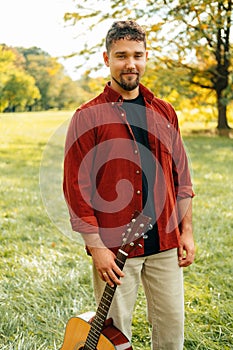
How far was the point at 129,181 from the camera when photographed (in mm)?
1807

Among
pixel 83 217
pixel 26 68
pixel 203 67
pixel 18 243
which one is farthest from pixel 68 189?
pixel 26 68

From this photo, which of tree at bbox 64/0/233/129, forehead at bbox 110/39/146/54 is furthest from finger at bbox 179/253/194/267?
tree at bbox 64/0/233/129

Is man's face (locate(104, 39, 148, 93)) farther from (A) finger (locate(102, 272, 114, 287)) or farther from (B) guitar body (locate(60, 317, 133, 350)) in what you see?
(B) guitar body (locate(60, 317, 133, 350))

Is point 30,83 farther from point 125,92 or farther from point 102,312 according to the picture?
point 102,312

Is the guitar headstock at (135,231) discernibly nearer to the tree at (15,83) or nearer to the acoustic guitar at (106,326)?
the acoustic guitar at (106,326)

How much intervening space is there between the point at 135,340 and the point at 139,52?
4.95ft

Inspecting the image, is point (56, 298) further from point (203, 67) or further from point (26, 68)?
point (26, 68)

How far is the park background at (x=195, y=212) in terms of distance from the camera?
2.71 metres

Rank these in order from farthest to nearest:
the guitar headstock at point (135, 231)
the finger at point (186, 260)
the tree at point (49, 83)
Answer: the tree at point (49, 83), the finger at point (186, 260), the guitar headstock at point (135, 231)

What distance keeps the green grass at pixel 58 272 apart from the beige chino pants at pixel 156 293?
23.9 inches

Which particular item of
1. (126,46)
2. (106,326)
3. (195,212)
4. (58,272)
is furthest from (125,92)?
(195,212)

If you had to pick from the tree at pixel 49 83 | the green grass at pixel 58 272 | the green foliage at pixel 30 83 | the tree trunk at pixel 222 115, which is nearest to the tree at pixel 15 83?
the green foliage at pixel 30 83

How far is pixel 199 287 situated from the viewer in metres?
3.22

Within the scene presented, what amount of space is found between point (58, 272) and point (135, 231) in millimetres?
1797
